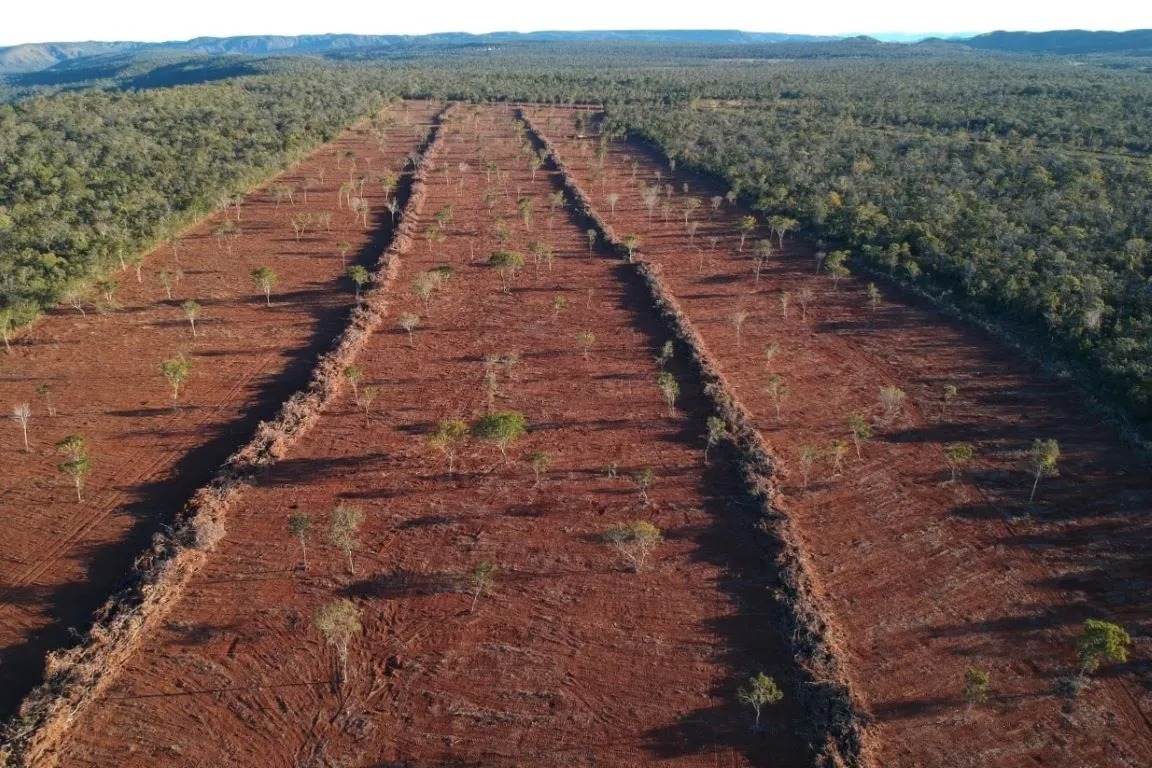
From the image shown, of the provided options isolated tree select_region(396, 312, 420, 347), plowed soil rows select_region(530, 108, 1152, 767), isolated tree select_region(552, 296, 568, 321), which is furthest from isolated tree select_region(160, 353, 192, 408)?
plowed soil rows select_region(530, 108, 1152, 767)

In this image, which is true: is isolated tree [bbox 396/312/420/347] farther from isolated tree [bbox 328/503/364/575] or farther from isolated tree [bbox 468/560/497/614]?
isolated tree [bbox 468/560/497/614]

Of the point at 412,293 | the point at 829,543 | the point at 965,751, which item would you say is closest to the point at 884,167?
the point at 412,293

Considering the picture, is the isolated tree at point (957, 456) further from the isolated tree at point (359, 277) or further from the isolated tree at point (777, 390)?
the isolated tree at point (359, 277)

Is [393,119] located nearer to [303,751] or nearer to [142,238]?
[142,238]

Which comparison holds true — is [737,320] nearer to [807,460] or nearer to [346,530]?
[807,460]

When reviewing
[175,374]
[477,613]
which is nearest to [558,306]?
[175,374]

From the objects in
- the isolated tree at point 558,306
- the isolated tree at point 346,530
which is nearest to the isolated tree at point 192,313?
the isolated tree at point 558,306
